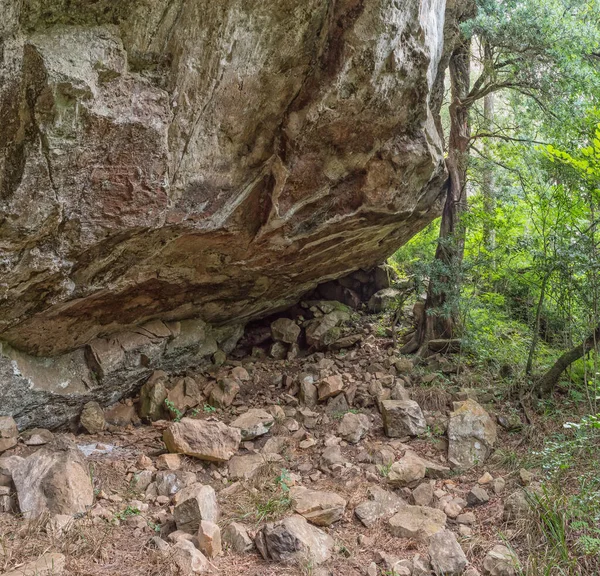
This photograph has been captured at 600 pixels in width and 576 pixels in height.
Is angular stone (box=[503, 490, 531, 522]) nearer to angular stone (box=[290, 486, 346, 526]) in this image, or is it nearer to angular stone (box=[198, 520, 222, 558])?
angular stone (box=[290, 486, 346, 526])

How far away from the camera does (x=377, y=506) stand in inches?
131

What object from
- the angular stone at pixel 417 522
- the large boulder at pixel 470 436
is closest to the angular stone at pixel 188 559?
the angular stone at pixel 417 522

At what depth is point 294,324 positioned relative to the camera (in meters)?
6.93

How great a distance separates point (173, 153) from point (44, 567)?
271cm

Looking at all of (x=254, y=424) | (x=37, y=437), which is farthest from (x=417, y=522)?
(x=37, y=437)

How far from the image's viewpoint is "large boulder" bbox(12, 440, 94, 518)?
3123 millimetres

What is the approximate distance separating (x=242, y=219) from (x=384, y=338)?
3.44 meters

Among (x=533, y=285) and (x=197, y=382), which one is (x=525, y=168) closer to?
Answer: (x=533, y=285)

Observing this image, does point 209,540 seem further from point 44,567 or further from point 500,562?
point 500,562

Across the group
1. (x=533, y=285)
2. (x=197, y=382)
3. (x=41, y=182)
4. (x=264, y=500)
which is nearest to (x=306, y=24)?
(x=41, y=182)

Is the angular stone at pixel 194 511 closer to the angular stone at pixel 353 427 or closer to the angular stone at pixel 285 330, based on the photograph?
the angular stone at pixel 353 427

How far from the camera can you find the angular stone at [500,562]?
8.71 feet

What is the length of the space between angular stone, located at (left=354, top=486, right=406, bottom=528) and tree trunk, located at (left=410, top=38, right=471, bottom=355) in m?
2.89

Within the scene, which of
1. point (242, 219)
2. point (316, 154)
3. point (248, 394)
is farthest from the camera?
point (248, 394)
